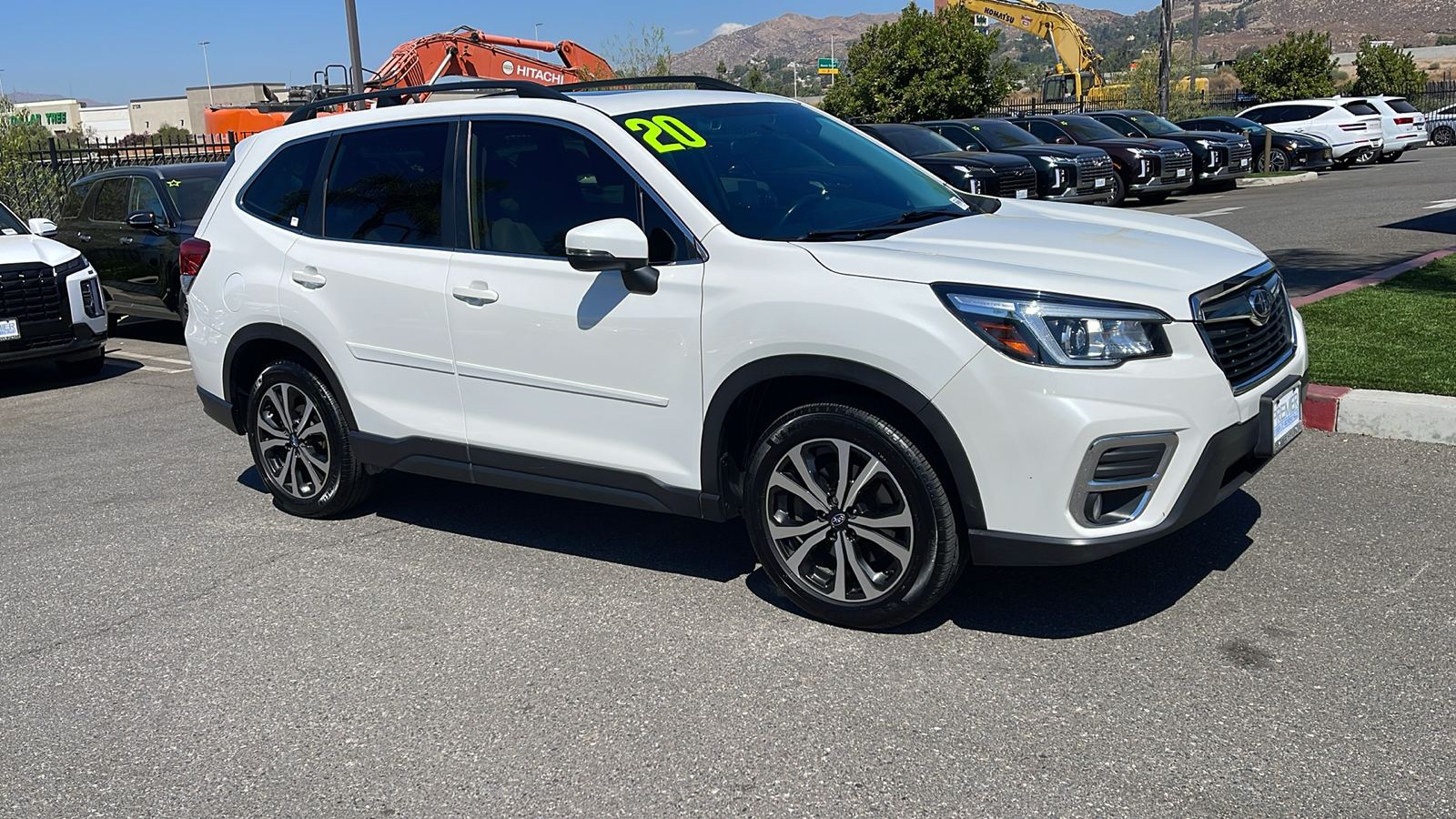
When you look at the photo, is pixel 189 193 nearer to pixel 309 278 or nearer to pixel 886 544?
pixel 309 278

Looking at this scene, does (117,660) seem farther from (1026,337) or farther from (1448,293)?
(1448,293)

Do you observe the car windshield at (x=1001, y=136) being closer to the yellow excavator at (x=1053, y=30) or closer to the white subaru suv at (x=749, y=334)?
the white subaru suv at (x=749, y=334)

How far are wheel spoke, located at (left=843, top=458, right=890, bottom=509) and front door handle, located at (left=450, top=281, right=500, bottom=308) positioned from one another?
1663 mm

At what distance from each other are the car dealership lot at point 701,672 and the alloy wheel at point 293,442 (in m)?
0.23

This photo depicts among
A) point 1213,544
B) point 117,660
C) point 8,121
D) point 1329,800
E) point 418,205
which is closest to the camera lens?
point 1329,800

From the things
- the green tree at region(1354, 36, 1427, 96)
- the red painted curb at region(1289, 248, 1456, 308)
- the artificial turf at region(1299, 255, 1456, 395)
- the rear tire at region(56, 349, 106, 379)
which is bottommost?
the rear tire at region(56, 349, 106, 379)

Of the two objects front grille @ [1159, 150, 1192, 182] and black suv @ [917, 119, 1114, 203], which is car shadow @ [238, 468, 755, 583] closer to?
black suv @ [917, 119, 1114, 203]

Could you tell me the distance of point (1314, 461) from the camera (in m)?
5.97

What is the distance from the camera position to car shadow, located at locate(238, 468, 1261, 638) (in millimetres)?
4473

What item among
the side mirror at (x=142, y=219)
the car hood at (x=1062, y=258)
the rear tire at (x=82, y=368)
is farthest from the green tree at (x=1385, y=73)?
the car hood at (x=1062, y=258)

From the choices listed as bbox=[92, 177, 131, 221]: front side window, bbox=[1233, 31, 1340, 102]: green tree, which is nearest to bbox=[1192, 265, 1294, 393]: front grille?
bbox=[92, 177, 131, 221]: front side window

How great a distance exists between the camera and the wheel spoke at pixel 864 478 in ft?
13.6

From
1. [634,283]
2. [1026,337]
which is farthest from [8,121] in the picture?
[1026,337]

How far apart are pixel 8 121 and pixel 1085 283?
76.3ft
